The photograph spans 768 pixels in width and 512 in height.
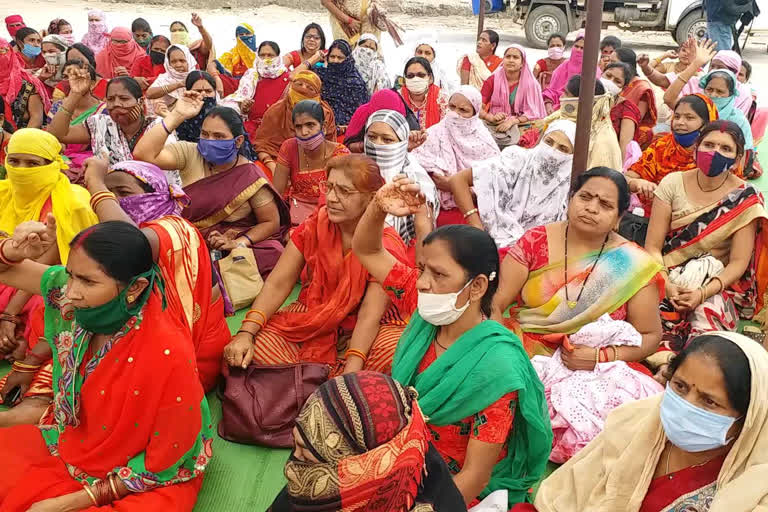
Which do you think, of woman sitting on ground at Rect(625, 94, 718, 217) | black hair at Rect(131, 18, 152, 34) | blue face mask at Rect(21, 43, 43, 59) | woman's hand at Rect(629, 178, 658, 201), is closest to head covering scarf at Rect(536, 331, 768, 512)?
woman's hand at Rect(629, 178, 658, 201)

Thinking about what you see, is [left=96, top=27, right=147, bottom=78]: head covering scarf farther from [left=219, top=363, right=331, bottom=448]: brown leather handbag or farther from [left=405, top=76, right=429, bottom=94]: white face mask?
[left=219, top=363, right=331, bottom=448]: brown leather handbag

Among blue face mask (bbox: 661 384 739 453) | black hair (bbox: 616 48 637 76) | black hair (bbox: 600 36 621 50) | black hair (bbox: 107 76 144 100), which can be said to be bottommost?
blue face mask (bbox: 661 384 739 453)

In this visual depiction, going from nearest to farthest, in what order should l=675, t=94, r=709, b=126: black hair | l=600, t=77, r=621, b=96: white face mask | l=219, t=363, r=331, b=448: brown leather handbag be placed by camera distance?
l=219, t=363, r=331, b=448: brown leather handbag < l=675, t=94, r=709, b=126: black hair < l=600, t=77, r=621, b=96: white face mask

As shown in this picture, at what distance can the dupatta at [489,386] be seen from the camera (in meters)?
2.00

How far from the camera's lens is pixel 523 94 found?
265 inches

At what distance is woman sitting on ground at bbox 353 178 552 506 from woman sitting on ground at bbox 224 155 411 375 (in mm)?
691

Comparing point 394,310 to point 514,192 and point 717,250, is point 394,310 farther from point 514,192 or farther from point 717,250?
point 717,250

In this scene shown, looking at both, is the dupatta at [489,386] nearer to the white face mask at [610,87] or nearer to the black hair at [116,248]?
the black hair at [116,248]

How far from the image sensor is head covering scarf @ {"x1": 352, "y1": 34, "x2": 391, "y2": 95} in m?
7.16

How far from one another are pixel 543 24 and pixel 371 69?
850 centimetres

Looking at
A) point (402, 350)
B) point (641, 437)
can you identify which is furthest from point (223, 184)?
point (641, 437)

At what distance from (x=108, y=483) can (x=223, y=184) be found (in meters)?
2.24

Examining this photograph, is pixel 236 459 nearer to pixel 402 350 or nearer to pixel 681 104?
pixel 402 350

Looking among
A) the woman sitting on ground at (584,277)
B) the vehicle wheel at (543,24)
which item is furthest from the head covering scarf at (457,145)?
the vehicle wheel at (543,24)
